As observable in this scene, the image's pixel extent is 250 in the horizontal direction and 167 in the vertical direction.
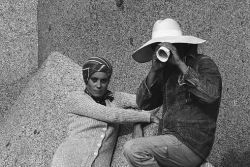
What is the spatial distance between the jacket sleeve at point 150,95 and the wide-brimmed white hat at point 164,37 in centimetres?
19

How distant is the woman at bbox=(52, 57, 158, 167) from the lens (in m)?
4.47

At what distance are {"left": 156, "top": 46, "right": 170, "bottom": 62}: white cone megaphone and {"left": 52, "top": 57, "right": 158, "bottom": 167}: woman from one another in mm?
743

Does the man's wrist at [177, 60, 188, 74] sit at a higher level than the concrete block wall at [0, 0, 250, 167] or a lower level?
higher

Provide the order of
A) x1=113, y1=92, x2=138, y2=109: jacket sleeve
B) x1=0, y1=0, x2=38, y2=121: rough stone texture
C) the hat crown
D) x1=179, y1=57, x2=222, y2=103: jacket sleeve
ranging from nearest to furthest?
x1=179, y1=57, x2=222, y2=103: jacket sleeve → the hat crown → x1=113, y1=92, x2=138, y2=109: jacket sleeve → x1=0, y1=0, x2=38, y2=121: rough stone texture

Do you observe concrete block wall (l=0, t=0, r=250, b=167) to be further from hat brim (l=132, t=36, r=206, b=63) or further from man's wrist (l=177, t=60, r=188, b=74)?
man's wrist (l=177, t=60, r=188, b=74)

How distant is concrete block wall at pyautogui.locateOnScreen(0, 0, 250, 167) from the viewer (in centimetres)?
518

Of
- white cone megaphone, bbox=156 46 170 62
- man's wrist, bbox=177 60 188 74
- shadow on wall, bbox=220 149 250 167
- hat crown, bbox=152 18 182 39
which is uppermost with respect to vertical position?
hat crown, bbox=152 18 182 39

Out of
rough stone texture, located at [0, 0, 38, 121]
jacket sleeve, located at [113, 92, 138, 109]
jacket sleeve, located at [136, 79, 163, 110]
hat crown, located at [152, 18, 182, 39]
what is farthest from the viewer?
rough stone texture, located at [0, 0, 38, 121]

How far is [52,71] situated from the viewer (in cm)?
574

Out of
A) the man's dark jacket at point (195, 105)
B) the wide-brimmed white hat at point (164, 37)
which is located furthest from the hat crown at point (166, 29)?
the man's dark jacket at point (195, 105)

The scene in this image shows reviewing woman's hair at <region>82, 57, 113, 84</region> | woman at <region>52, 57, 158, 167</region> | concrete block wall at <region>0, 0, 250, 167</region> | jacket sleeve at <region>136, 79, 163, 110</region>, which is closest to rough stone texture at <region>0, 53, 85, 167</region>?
concrete block wall at <region>0, 0, 250, 167</region>

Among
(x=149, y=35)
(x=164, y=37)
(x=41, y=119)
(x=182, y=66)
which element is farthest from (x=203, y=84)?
(x=149, y=35)

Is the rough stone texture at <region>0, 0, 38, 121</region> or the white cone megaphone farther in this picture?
the rough stone texture at <region>0, 0, 38, 121</region>

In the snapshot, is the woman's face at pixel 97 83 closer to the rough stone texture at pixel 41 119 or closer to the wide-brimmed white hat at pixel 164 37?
the wide-brimmed white hat at pixel 164 37
